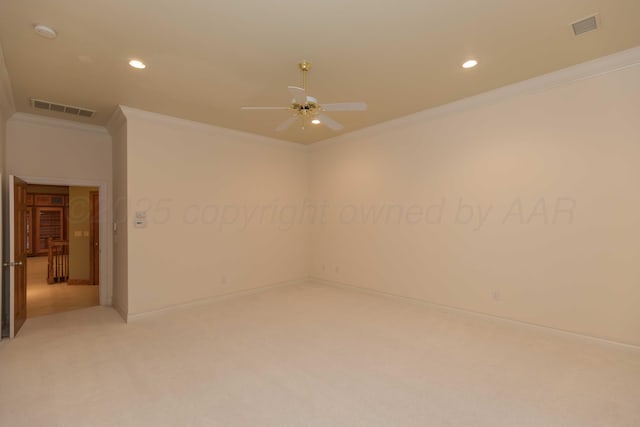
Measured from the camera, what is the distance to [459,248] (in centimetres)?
445

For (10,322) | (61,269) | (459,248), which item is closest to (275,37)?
(459,248)

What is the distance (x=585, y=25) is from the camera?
2.65 metres

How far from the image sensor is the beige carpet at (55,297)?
197 inches

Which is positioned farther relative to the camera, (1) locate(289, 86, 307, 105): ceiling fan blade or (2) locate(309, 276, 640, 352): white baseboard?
(2) locate(309, 276, 640, 352): white baseboard

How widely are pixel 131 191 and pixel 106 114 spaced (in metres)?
1.27

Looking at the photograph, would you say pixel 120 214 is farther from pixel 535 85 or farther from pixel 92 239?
pixel 535 85

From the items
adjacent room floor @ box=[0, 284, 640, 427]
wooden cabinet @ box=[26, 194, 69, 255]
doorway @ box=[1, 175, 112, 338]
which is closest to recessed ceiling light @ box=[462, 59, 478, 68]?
adjacent room floor @ box=[0, 284, 640, 427]

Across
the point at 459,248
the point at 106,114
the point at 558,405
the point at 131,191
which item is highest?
the point at 106,114

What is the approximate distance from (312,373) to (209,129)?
4.20 m

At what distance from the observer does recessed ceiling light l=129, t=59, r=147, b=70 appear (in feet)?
10.2

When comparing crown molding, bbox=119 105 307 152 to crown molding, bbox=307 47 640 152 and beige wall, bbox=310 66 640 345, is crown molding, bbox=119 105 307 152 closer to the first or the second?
beige wall, bbox=310 66 640 345

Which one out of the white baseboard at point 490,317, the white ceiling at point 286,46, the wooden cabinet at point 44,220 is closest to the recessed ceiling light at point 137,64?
the white ceiling at point 286,46

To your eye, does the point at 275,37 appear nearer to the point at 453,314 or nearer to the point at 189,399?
the point at 189,399

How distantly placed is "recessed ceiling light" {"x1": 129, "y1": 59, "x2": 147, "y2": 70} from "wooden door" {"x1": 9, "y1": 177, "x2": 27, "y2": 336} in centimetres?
224
